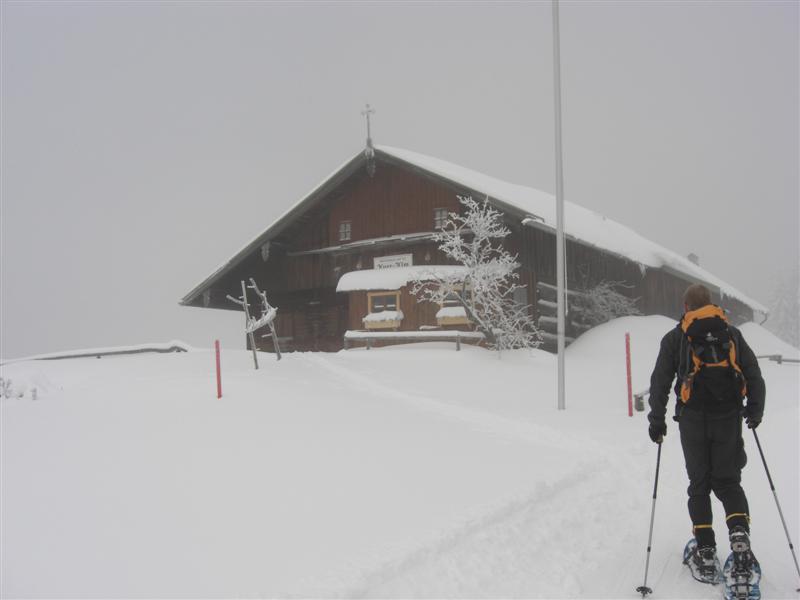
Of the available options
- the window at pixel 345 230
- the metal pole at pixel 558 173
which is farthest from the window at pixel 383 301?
the metal pole at pixel 558 173

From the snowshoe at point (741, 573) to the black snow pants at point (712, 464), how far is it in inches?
7.8

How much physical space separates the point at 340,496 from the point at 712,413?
10.9 feet

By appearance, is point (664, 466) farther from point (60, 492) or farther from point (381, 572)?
point (60, 492)

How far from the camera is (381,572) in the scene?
Answer: 193 inches

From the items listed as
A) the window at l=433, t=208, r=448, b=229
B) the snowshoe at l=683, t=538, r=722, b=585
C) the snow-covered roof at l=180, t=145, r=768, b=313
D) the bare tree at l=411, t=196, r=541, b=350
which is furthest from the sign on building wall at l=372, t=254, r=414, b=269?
the snowshoe at l=683, t=538, r=722, b=585

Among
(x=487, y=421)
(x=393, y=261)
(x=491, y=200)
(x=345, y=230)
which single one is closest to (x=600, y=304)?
(x=491, y=200)

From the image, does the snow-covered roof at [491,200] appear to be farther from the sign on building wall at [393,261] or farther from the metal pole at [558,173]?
the metal pole at [558,173]

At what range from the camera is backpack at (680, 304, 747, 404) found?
492 centimetres

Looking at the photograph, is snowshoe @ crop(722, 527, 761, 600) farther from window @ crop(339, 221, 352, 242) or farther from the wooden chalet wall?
window @ crop(339, 221, 352, 242)

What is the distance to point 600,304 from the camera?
2195 centimetres

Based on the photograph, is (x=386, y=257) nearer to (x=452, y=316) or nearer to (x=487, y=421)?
(x=452, y=316)

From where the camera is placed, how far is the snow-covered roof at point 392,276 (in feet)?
63.7

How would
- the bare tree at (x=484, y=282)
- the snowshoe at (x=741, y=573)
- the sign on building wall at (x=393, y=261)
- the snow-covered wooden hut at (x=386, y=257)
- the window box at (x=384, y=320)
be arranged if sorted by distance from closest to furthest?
the snowshoe at (x=741, y=573), the bare tree at (x=484, y=282), the snow-covered wooden hut at (x=386, y=257), the window box at (x=384, y=320), the sign on building wall at (x=393, y=261)

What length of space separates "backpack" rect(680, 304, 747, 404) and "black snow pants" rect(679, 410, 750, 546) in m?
0.21
